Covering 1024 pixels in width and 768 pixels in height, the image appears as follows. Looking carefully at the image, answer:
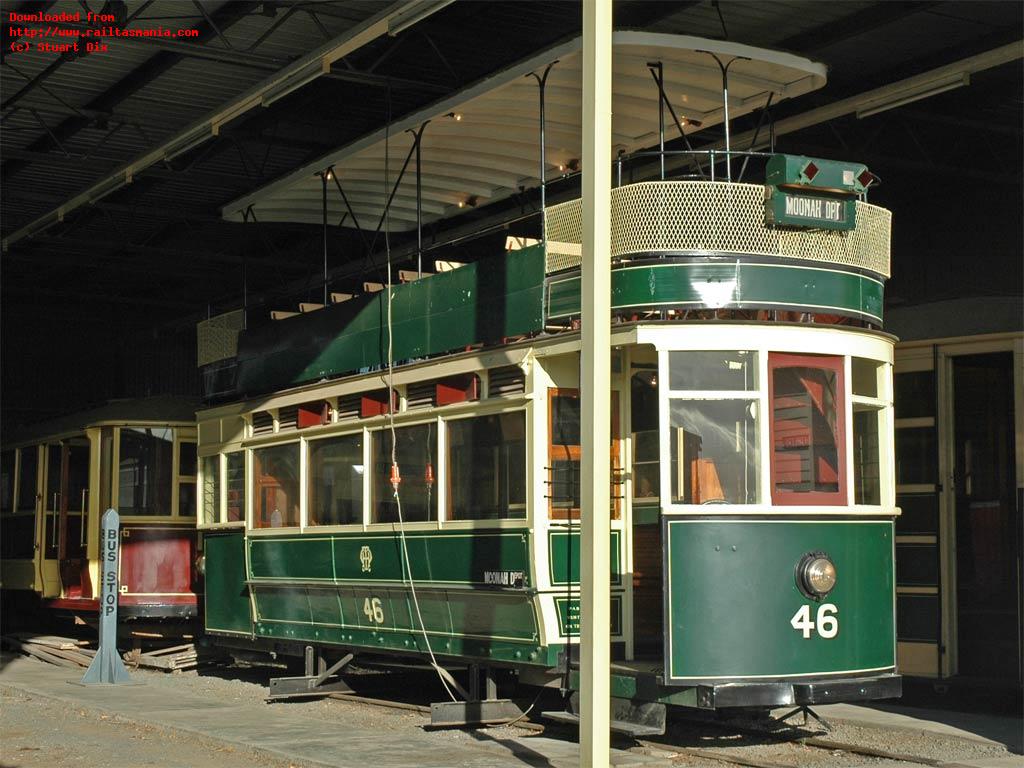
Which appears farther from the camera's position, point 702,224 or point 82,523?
point 82,523

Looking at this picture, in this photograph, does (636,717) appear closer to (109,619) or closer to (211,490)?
(211,490)

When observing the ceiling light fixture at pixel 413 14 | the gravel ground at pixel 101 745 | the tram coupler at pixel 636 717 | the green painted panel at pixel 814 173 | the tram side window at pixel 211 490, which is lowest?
the gravel ground at pixel 101 745

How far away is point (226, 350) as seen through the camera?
49.2ft

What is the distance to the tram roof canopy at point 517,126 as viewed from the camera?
10180 mm

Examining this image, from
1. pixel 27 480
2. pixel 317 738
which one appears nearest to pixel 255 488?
pixel 317 738

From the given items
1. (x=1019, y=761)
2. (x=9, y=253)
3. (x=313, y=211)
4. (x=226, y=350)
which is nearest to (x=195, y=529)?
(x=226, y=350)

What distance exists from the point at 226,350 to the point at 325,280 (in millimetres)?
2035

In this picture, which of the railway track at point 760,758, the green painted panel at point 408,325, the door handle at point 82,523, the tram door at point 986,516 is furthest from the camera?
the door handle at point 82,523

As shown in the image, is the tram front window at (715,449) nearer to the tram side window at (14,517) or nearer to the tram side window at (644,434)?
the tram side window at (644,434)

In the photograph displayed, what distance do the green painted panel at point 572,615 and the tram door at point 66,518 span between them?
31.0ft

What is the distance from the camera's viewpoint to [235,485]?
574 inches

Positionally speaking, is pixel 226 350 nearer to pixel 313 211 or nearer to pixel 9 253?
pixel 313 211

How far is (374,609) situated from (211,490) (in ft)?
12.7

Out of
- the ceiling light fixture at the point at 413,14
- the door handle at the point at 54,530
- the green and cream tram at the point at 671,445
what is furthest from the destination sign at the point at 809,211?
the door handle at the point at 54,530
